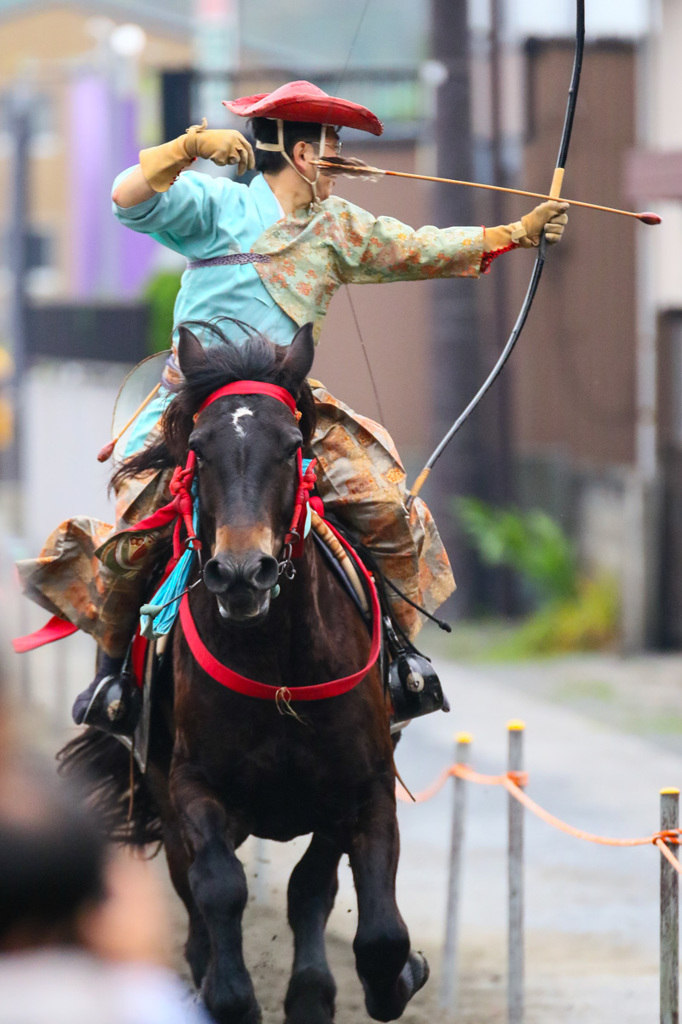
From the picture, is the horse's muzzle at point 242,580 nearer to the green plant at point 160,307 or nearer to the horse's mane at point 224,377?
the horse's mane at point 224,377

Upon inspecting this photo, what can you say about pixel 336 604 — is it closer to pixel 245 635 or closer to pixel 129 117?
pixel 245 635

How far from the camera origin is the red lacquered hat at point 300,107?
4.18 metres

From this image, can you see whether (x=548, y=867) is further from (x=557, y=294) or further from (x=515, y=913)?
(x=557, y=294)

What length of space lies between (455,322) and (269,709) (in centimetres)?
1042

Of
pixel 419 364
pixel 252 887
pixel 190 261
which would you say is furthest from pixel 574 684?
pixel 190 261

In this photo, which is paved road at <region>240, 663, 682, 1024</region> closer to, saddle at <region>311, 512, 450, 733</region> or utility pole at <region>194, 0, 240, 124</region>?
saddle at <region>311, 512, 450, 733</region>

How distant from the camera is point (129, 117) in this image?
19875 millimetres

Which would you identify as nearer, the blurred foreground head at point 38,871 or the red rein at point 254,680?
the blurred foreground head at point 38,871

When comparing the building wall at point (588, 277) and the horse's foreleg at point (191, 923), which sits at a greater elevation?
the building wall at point (588, 277)

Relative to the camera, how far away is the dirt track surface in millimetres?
5926

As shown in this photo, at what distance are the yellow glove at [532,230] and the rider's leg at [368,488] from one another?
655mm

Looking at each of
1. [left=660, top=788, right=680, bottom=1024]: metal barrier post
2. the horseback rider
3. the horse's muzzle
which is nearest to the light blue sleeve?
the horseback rider

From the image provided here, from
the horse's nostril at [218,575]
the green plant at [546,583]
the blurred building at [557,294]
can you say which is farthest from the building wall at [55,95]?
the horse's nostril at [218,575]

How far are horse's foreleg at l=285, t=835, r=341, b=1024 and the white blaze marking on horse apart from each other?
143 centimetres
